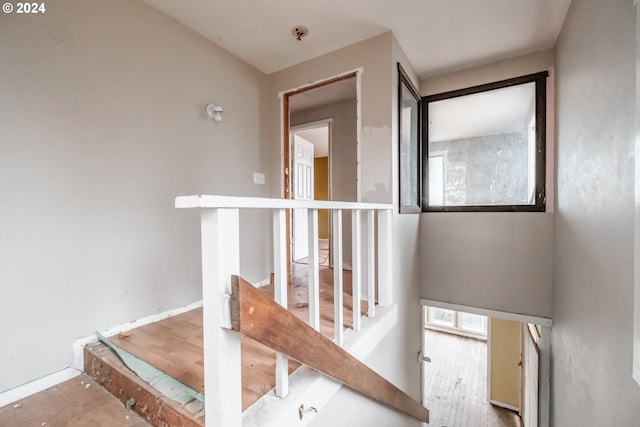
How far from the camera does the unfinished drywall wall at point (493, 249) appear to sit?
96.7 inches

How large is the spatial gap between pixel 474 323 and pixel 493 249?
14.7 ft

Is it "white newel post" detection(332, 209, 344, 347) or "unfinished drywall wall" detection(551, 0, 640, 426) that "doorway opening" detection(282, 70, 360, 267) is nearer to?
"white newel post" detection(332, 209, 344, 347)

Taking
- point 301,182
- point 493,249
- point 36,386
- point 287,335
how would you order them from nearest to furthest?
point 287,335 < point 36,386 < point 493,249 < point 301,182

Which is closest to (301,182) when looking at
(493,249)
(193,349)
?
(493,249)

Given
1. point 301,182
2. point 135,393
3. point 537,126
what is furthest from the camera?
point 301,182

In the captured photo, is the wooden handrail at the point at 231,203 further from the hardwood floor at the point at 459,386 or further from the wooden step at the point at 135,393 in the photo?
the hardwood floor at the point at 459,386

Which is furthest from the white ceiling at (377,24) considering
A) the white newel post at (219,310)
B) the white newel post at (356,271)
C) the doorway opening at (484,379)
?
the doorway opening at (484,379)

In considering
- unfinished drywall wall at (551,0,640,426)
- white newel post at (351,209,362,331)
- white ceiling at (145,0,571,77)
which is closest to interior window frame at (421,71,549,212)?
white ceiling at (145,0,571,77)

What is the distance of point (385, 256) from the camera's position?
2053 mm

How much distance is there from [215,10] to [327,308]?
234cm

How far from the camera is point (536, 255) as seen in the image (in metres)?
2.50

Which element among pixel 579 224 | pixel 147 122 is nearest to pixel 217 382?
pixel 147 122

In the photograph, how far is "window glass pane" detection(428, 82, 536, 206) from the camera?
2.56 metres

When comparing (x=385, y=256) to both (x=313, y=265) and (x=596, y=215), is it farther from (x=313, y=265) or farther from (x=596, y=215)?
(x=596, y=215)
